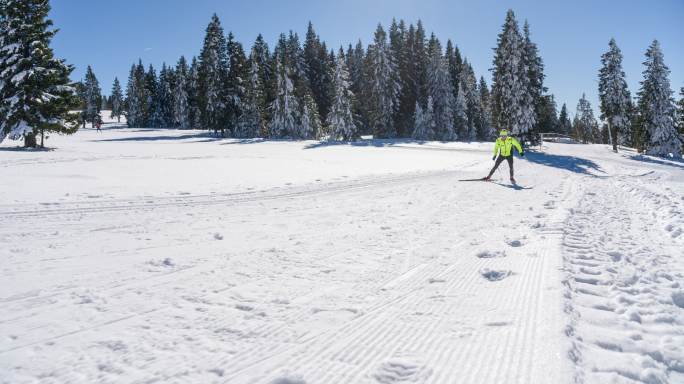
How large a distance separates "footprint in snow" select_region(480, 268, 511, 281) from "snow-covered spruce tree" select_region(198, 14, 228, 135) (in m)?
49.3

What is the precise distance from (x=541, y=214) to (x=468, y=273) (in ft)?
15.8

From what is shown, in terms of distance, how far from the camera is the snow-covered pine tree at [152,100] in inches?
3209

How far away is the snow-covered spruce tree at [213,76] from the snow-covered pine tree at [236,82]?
93cm

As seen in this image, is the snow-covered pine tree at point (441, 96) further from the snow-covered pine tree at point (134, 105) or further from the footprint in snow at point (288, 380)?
the snow-covered pine tree at point (134, 105)

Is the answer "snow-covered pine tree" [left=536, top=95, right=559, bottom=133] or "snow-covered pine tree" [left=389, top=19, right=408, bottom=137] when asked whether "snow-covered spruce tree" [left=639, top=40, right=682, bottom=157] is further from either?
"snow-covered pine tree" [left=389, top=19, right=408, bottom=137]

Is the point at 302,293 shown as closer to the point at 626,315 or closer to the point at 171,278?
the point at 171,278

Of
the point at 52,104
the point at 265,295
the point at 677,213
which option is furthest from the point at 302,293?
the point at 52,104

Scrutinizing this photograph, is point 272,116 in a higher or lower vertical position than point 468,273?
higher

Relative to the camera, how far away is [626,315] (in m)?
3.40

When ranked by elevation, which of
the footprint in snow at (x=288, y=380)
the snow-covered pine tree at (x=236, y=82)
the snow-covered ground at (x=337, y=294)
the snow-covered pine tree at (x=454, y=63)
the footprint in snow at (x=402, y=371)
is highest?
the snow-covered pine tree at (x=454, y=63)

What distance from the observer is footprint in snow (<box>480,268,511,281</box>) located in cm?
Result: 457

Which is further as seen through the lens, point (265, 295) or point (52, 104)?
point (52, 104)

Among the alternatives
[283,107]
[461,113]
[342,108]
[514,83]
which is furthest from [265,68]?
[514,83]

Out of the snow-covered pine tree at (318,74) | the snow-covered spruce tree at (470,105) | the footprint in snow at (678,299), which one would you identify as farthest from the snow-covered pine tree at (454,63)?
the footprint in snow at (678,299)
